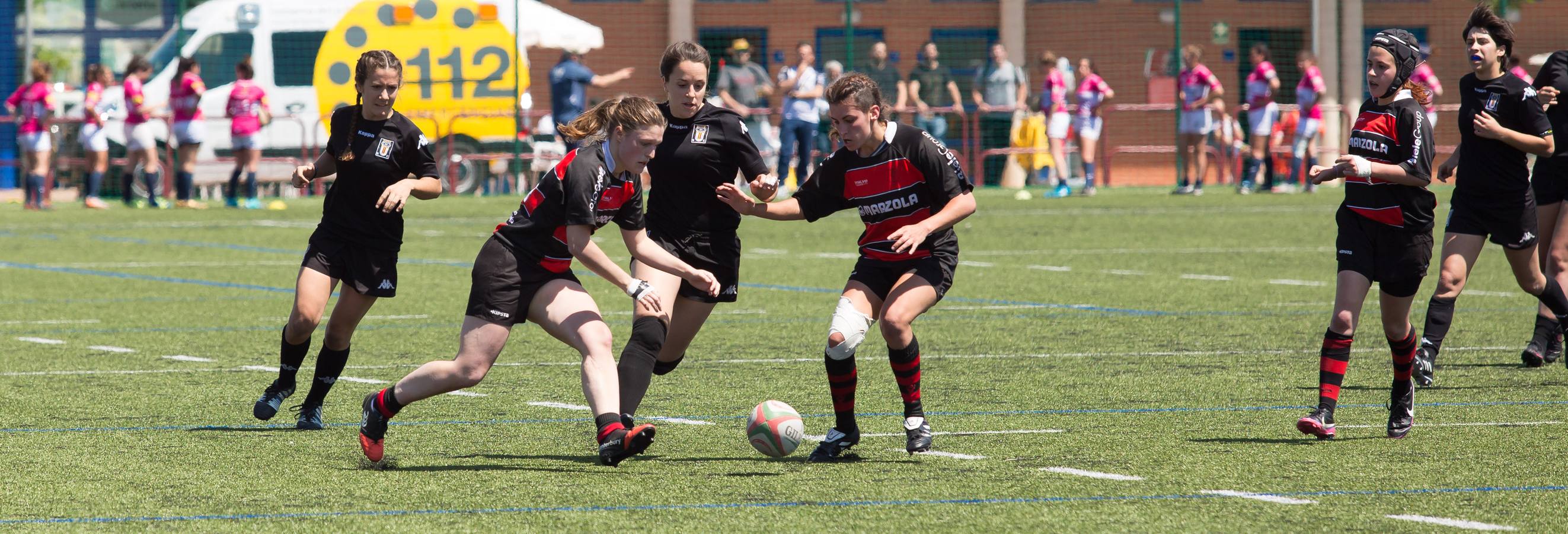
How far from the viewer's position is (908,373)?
6871 millimetres

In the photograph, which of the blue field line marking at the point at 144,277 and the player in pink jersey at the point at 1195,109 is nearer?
the blue field line marking at the point at 144,277

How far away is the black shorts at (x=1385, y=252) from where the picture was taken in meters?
7.16

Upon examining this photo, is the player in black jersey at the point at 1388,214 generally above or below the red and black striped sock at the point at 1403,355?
above

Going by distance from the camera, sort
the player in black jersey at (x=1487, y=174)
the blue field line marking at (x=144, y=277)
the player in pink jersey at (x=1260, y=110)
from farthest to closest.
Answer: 1. the player in pink jersey at (x=1260, y=110)
2. the blue field line marking at (x=144, y=277)
3. the player in black jersey at (x=1487, y=174)

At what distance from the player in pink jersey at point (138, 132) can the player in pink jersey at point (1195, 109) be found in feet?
42.7

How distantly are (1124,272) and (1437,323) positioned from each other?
20.1ft

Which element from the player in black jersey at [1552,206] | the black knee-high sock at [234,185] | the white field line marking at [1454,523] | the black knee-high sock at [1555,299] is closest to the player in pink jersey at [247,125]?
the black knee-high sock at [234,185]

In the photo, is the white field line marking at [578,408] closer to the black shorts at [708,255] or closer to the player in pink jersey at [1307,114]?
the black shorts at [708,255]

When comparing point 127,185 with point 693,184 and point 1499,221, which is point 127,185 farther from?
point 1499,221

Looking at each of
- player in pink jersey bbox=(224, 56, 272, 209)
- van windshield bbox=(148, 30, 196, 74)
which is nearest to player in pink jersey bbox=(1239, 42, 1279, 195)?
player in pink jersey bbox=(224, 56, 272, 209)

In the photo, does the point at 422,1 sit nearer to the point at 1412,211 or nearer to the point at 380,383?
the point at 380,383

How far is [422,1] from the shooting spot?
87.6 ft

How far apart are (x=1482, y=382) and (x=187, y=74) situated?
18.1m

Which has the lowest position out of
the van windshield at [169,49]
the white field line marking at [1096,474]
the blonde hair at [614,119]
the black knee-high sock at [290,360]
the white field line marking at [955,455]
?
the white field line marking at [955,455]
